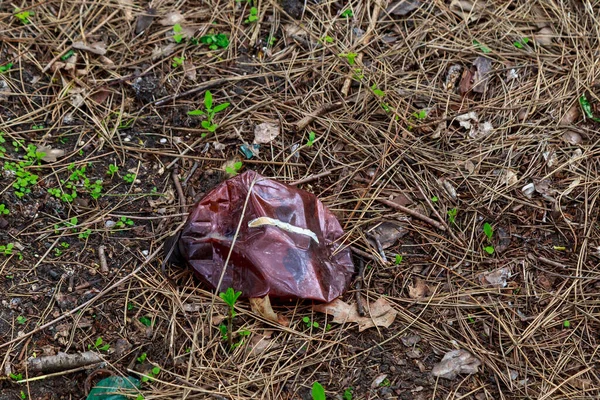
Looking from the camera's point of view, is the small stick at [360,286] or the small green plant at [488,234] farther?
the small green plant at [488,234]

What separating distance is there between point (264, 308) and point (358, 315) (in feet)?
1.32

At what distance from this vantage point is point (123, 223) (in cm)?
254

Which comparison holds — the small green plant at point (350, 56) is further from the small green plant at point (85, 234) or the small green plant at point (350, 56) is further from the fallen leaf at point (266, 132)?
the small green plant at point (85, 234)

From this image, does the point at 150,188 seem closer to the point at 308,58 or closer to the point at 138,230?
the point at 138,230

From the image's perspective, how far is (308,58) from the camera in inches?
122

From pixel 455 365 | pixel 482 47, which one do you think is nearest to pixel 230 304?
pixel 455 365

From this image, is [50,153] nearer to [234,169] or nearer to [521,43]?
[234,169]

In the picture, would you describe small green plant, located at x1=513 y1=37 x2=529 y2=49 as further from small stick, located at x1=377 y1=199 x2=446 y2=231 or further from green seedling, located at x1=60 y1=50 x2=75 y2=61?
green seedling, located at x1=60 y1=50 x2=75 y2=61

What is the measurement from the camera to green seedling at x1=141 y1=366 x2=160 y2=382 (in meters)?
2.12

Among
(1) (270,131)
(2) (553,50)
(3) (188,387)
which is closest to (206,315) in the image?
(3) (188,387)

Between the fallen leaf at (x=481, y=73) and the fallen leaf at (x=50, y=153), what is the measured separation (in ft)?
7.22

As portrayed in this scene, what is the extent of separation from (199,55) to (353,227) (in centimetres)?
138

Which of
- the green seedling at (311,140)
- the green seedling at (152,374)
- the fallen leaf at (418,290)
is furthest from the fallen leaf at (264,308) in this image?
the green seedling at (311,140)

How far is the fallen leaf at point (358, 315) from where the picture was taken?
2.32 m
